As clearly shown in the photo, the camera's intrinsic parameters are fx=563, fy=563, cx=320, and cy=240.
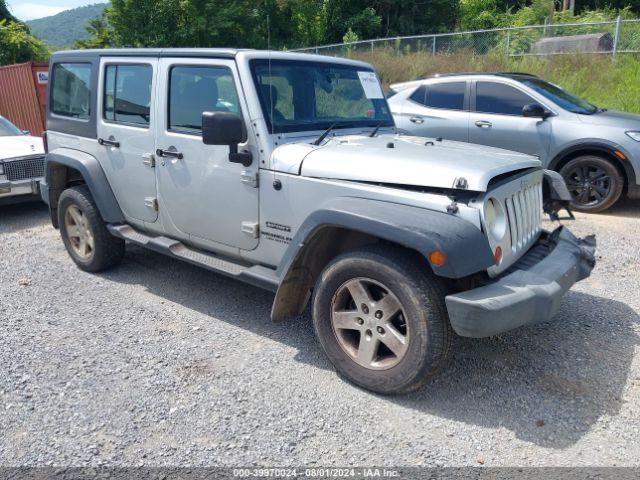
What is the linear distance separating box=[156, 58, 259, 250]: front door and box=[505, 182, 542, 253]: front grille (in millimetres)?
1651

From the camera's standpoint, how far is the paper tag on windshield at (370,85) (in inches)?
179

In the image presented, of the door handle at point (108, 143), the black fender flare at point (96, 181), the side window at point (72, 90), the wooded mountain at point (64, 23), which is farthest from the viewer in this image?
the wooded mountain at point (64, 23)

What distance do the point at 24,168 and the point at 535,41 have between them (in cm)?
1327

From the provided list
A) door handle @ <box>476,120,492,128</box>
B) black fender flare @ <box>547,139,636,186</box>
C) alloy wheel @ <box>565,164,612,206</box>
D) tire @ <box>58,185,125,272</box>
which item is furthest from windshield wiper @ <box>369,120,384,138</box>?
alloy wheel @ <box>565,164,612,206</box>

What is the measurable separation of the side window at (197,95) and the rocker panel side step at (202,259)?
925 mm

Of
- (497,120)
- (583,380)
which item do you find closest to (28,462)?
(583,380)

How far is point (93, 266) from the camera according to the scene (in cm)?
529

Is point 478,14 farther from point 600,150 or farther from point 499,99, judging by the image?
point 600,150

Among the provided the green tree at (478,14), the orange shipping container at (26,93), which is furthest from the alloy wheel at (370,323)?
the green tree at (478,14)

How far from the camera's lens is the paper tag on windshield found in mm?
4555

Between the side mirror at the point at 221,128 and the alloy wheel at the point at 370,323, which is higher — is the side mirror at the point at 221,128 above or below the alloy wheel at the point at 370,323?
above

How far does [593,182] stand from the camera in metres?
7.28

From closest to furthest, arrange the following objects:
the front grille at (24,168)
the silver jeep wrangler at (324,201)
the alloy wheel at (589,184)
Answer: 1. the silver jeep wrangler at (324,201)
2. the alloy wheel at (589,184)
3. the front grille at (24,168)

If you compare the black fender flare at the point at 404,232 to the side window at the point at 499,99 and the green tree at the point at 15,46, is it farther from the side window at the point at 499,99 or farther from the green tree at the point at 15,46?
the green tree at the point at 15,46
